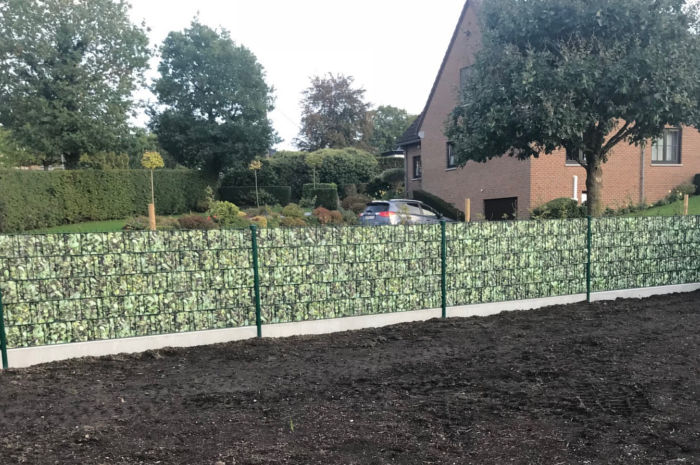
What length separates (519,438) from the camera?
382 cm

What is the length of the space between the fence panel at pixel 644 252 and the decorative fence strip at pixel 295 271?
0.02 m

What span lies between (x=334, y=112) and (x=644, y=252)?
4393 centimetres

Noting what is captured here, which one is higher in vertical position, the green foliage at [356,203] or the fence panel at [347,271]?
the green foliage at [356,203]

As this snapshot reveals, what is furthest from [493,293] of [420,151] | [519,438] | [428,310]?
[420,151]

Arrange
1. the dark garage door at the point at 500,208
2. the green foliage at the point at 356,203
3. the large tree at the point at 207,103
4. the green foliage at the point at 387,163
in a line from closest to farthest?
the dark garage door at the point at 500,208 → the green foliage at the point at 356,203 → the large tree at the point at 207,103 → the green foliage at the point at 387,163

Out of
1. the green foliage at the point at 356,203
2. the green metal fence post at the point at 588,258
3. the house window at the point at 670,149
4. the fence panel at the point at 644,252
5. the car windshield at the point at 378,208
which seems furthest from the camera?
the green foliage at the point at 356,203

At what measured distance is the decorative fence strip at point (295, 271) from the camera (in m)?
5.92

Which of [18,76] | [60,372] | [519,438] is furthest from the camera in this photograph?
[18,76]

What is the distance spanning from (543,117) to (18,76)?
23730mm

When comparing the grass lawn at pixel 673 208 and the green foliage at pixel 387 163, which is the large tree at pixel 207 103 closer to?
the green foliage at pixel 387 163

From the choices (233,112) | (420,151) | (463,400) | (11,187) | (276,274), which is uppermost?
(233,112)

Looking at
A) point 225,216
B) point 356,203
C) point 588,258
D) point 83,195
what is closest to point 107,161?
point 83,195

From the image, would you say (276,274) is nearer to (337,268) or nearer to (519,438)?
(337,268)

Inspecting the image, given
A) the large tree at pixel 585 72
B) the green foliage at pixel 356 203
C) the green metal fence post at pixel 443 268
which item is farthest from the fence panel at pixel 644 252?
the green foliage at pixel 356 203
